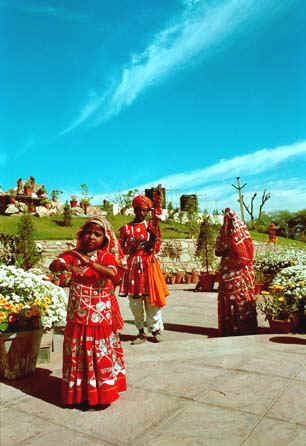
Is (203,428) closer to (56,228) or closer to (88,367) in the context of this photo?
(88,367)

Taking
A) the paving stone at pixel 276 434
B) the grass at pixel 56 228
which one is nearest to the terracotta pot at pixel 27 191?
the grass at pixel 56 228

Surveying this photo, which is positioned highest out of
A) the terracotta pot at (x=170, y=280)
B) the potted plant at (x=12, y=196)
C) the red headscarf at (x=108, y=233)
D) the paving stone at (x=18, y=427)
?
the potted plant at (x=12, y=196)

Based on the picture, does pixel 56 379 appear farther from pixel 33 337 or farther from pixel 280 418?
pixel 280 418

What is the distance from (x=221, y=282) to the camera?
5.56m

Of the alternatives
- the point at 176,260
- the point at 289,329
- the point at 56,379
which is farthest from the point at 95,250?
the point at 176,260

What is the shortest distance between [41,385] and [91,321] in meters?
1.00

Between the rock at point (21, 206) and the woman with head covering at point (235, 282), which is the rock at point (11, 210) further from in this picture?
the woman with head covering at point (235, 282)

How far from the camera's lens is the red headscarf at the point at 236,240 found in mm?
5441

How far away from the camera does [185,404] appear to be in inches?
113

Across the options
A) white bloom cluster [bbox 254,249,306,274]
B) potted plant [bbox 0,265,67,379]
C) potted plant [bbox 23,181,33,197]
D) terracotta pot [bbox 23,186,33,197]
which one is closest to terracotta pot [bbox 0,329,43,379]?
potted plant [bbox 0,265,67,379]

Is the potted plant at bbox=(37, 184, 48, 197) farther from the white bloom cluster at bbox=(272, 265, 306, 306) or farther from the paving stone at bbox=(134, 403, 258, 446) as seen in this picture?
the paving stone at bbox=(134, 403, 258, 446)

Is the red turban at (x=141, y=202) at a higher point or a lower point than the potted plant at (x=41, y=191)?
lower

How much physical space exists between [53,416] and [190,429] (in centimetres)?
101

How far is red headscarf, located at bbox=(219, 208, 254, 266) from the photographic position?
5441 mm
